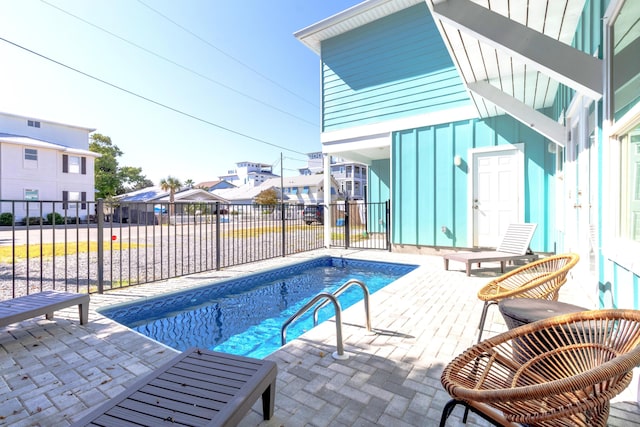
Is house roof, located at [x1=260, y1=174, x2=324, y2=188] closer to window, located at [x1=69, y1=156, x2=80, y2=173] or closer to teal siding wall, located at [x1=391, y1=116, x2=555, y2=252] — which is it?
window, located at [x1=69, y1=156, x2=80, y2=173]

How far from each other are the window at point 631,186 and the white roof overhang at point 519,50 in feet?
1.55

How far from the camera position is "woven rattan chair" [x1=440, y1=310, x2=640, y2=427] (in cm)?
100

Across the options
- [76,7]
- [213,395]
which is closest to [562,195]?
[213,395]

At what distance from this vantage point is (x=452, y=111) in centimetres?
717

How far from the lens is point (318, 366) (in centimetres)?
239

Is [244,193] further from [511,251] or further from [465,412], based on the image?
[465,412]

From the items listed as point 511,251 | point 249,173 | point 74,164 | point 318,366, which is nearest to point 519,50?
point 318,366

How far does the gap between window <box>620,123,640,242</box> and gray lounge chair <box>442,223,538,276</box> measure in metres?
3.31

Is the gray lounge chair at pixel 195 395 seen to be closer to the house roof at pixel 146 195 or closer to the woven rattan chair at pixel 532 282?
the woven rattan chair at pixel 532 282

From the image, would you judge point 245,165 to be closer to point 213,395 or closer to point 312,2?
point 312,2

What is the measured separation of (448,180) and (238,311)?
552 centimetres

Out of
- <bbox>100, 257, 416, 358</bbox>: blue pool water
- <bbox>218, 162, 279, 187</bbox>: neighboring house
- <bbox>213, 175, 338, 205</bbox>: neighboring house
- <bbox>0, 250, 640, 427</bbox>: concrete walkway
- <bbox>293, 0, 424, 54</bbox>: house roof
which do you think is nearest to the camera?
<bbox>0, 250, 640, 427</bbox>: concrete walkway

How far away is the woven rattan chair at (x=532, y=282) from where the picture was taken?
2389mm

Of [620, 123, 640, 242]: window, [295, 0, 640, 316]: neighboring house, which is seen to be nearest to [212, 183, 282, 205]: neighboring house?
[295, 0, 640, 316]: neighboring house
